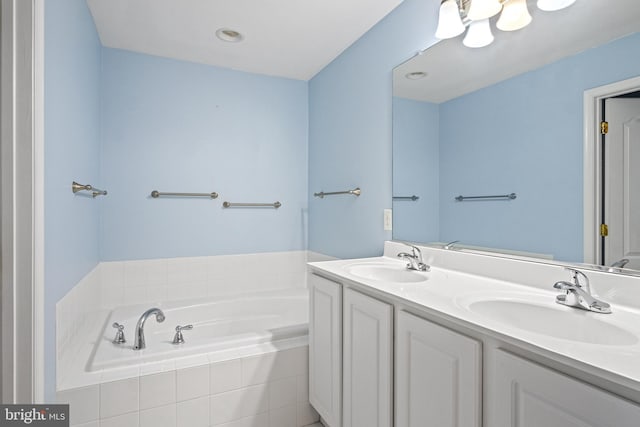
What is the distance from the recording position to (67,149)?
4.83 feet

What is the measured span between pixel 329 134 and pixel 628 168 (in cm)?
189

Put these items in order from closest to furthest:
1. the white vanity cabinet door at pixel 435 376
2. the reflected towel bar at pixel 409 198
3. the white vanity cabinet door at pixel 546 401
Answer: the white vanity cabinet door at pixel 546 401 → the white vanity cabinet door at pixel 435 376 → the reflected towel bar at pixel 409 198

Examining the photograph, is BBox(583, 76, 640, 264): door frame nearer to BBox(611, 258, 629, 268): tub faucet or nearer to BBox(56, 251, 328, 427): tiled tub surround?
BBox(611, 258, 629, 268): tub faucet

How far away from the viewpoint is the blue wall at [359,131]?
1.89 m

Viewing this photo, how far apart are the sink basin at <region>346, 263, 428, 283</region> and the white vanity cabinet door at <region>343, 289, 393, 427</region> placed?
Result: 0.27 metres

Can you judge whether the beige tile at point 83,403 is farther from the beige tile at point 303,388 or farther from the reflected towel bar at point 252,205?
the reflected towel bar at point 252,205

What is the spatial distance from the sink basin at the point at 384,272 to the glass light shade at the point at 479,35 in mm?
1063

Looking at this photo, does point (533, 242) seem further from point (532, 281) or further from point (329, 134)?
point (329, 134)

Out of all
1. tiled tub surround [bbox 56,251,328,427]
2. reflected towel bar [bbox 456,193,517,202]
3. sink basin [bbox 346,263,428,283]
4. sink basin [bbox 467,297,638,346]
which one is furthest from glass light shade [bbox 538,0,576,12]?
tiled tub surround [bbox 56,251,328,427]

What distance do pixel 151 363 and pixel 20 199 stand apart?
0.88 m

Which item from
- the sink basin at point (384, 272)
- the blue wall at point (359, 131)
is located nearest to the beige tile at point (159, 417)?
the sink basin at point (384, 272)

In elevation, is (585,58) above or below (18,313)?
above

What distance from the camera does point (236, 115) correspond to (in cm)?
270

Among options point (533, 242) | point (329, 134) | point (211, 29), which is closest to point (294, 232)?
point (329, 134)
